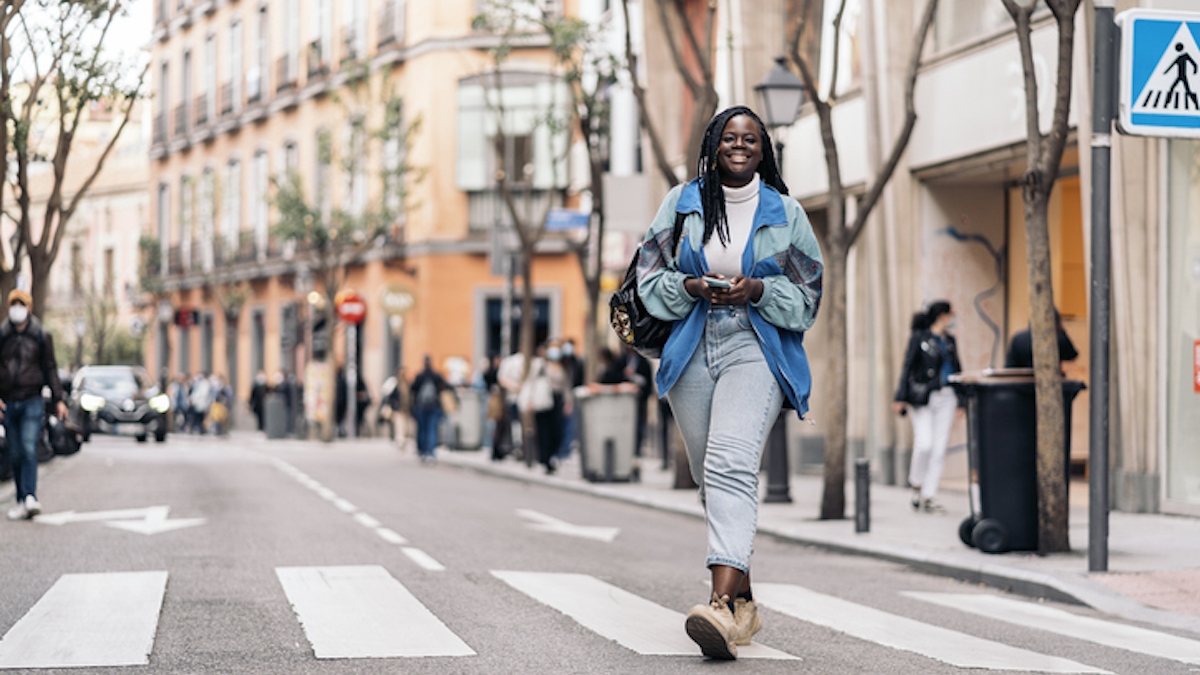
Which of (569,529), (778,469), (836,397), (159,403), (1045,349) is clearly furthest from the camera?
(159,403)

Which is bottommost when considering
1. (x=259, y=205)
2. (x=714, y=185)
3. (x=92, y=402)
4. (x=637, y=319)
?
(x=92, y=402)

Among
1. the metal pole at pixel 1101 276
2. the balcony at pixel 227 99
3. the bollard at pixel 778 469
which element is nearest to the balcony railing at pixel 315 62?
the balcony at pixel 227 99

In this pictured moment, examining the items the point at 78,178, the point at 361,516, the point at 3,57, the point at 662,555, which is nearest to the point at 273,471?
the point at 3,57

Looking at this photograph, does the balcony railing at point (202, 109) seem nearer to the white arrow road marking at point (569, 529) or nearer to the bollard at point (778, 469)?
the bollard at point (778, 469)

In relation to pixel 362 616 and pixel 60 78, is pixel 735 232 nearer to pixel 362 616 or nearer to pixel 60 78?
pixel 362 616

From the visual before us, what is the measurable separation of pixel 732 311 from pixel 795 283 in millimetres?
249

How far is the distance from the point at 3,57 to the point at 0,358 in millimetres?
4322

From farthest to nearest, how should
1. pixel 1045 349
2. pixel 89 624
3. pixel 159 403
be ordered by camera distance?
pixel 159 403, pixel 1045 349, pixel 89 624

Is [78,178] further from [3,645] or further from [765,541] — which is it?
[3,645]

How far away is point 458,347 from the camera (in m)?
41.5

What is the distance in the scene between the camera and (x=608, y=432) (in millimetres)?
20797

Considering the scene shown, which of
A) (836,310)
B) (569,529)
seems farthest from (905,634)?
(836,310)

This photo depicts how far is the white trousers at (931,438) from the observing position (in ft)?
51.3

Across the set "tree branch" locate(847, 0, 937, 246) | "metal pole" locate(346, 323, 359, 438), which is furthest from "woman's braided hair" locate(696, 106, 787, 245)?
"metal pole" locate(346, 323, 359, 438)
